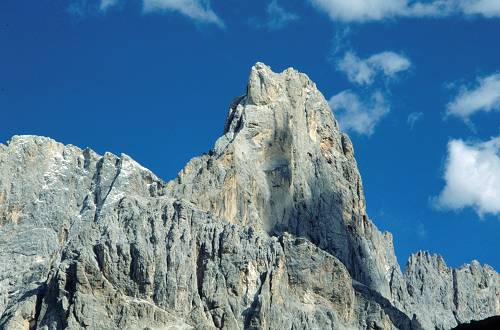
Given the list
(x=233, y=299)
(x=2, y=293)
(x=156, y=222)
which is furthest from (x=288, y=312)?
(x=2, y=293)

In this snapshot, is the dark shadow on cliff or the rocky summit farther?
the rocky summit

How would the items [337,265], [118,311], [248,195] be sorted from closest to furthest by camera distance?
[118,311], [337,265], [248,195]

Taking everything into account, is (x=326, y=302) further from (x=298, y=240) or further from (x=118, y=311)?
(x=118, y=311)

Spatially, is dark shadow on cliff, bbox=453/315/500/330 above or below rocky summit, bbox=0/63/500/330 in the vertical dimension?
below

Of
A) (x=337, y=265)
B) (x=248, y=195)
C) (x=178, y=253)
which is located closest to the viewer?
(x=178, y=253)

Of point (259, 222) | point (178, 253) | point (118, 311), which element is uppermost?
point (259, 222)

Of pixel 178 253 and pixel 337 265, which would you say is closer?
pixel 178 253

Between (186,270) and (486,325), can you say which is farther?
(186,270)

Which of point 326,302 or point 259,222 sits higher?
point 259,222

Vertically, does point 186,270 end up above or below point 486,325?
above

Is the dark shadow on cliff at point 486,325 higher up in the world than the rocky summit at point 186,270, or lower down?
lower down

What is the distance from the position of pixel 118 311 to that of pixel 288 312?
67.8 ft

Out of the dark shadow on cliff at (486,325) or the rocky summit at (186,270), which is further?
the rocky summit at (186,270)

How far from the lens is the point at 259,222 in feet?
641
